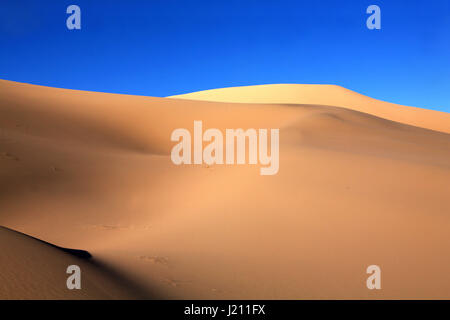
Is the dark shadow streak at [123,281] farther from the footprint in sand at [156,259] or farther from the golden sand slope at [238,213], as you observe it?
the footprint in sand at [156,259]

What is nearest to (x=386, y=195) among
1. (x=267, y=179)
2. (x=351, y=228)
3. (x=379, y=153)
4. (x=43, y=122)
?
(x=351, y=228)

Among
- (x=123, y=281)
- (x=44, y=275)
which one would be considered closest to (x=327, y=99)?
(x=123, y=281)

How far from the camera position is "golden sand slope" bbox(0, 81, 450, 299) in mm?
3389

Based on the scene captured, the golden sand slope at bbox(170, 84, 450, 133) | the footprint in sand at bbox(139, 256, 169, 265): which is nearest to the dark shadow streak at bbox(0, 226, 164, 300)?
the footprint in sand at bbox(139, 256, 169, 265)

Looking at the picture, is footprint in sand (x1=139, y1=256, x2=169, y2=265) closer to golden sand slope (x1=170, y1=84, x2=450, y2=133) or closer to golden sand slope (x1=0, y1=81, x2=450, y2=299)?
golden sand slope (x1=0, y1=81, x2=450, y2=299)

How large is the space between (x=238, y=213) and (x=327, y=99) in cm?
3779

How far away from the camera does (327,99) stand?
39.5m

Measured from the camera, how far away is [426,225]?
175 inches

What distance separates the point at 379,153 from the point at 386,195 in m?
3.19

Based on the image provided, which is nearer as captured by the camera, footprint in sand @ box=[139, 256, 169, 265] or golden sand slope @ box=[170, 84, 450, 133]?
footprint in sand @ box=[139, 256, 169, 265]

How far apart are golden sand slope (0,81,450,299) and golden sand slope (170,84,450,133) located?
24.8 m

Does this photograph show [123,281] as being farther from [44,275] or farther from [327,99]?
[327,99]

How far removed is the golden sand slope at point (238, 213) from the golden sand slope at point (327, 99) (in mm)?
24786
